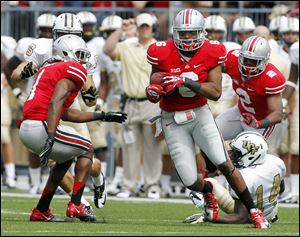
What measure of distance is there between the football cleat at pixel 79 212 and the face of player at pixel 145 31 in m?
4.24

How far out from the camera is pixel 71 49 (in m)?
10.6

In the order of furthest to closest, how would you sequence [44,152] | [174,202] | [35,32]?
[35,32] → [174,202] → [44,152]

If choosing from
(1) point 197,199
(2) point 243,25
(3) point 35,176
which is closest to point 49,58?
(1) point 197,199

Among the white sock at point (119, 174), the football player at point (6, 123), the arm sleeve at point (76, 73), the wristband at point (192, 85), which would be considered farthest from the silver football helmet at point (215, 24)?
the arm sleeve at point (76, 73)

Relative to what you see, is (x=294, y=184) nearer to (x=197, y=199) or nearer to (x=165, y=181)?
(x=165, y=181)

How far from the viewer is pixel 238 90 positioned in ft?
38.8

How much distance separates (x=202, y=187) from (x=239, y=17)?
5.43 m

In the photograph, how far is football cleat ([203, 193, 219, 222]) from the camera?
10738mm

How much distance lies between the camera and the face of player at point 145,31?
1462cm

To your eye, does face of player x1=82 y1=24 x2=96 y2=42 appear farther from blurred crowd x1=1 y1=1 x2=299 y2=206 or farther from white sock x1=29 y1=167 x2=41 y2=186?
white sock x1=29 y1=167 x2=41 y2=186

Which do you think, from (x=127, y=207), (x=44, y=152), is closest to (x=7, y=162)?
(x=127, y=207)

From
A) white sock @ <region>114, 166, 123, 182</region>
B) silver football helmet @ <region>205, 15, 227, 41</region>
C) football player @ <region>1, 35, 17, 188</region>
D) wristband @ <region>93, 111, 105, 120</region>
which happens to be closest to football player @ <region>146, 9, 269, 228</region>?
wristband @ <region>93, 111, 105, 120</region>

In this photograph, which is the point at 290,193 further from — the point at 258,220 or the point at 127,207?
the point at 258,220

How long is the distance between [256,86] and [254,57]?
0.97ft
